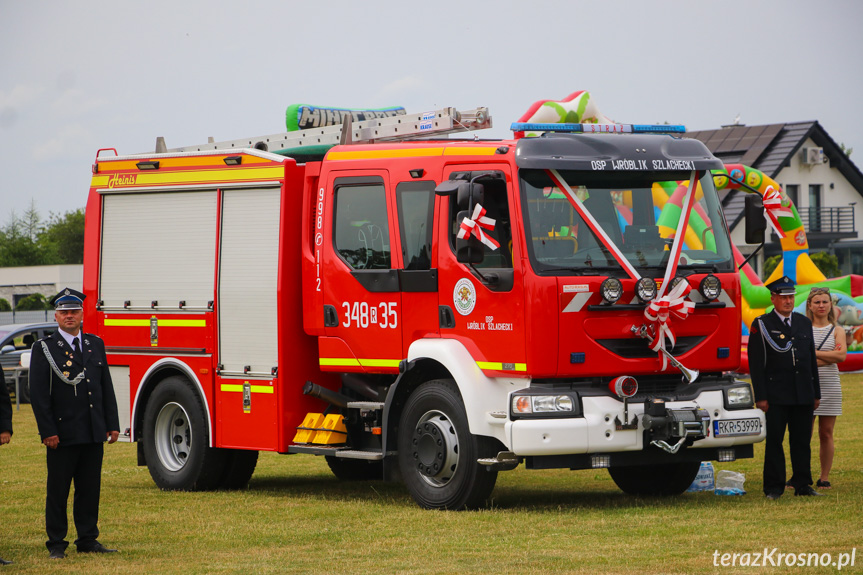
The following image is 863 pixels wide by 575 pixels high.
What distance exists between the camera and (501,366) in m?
10.7

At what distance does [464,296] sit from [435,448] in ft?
4.18

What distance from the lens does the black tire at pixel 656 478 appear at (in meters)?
12.1

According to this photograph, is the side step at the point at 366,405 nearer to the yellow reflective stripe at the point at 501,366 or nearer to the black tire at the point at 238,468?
the yellow reflective stripe at the point at 501,366

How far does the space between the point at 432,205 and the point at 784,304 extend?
10.1 feet

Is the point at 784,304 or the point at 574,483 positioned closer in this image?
the point at 784,304

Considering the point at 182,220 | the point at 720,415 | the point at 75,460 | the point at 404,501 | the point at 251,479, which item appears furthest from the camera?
the point at 251,479

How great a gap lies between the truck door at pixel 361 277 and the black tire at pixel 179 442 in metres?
1.76

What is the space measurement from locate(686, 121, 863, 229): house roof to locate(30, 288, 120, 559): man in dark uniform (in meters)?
43.8

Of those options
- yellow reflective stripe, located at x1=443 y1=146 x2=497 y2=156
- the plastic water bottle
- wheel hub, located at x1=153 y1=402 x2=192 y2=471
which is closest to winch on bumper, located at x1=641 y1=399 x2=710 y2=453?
the plastic water bottle

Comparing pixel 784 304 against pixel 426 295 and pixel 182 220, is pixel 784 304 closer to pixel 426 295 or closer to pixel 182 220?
pixel 426 295

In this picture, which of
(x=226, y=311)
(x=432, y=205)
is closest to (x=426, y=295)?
(x=432, y=205)

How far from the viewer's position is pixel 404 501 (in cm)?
1229

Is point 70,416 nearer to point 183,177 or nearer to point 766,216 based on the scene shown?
point 183,177

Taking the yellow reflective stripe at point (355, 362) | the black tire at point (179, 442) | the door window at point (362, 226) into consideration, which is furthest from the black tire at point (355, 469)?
the door window at point (362, 226)
